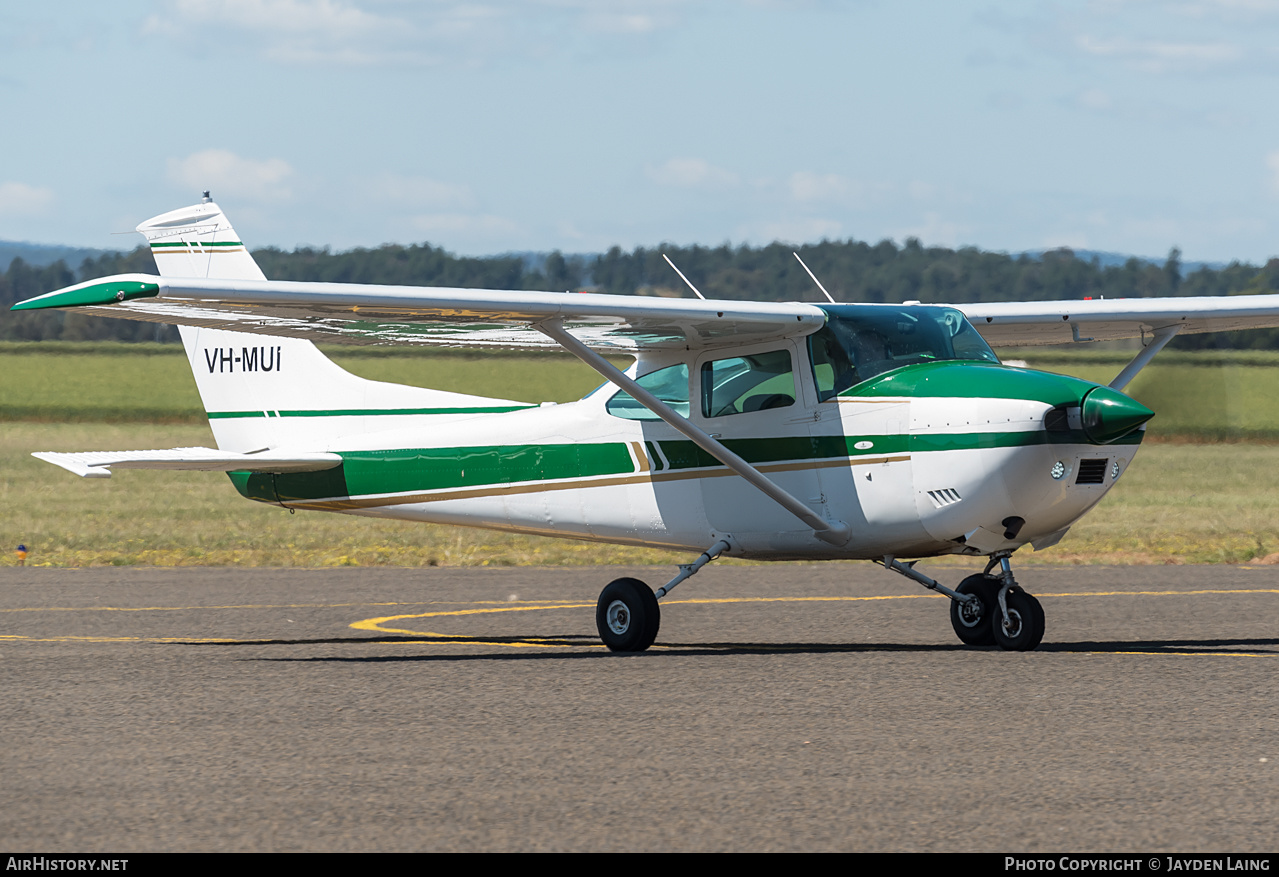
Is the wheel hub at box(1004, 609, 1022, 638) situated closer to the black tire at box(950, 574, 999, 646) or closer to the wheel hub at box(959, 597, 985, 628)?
the black tire at box(950, 574, 999, 646)

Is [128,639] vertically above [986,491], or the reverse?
[986,491]

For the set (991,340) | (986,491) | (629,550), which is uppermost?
(991,340)

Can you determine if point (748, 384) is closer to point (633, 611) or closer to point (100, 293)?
point (633, 611)

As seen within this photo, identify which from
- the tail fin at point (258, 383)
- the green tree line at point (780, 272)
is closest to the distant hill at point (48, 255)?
the green tree line at point (780, 272)

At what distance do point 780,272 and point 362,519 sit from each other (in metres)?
58.0

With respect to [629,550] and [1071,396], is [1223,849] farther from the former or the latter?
[629,550]

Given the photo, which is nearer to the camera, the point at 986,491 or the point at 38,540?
the point at 986,491

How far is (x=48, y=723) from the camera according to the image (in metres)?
8.55

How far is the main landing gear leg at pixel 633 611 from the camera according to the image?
39.0 feet

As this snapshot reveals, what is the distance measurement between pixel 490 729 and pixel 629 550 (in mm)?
15568

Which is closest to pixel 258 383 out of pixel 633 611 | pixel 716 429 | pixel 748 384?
pixel 633 611

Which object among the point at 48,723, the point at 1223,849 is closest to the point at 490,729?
the point at 48,723

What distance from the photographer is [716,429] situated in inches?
469

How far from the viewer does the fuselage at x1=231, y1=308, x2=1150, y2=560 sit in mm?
10492
